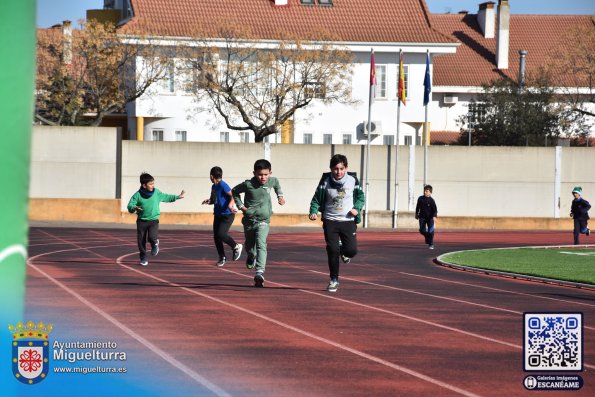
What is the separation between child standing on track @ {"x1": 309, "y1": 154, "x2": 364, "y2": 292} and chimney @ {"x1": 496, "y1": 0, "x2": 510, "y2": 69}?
54583mm

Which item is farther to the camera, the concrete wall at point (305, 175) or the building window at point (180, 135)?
the building window at point (180, 135)

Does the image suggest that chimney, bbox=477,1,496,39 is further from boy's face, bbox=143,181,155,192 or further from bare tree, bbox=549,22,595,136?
boy's face, bbox=143,181,155,192

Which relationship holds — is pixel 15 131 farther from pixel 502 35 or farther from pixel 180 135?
pixel 502 35

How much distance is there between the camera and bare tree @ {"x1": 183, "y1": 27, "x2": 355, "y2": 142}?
157 feet

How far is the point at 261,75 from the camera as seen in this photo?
48.7m

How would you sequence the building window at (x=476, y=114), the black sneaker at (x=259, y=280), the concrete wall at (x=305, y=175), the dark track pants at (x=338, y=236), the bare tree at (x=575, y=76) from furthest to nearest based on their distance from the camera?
the building window at (x=476, y=114), the bare tree at (x=575, y=76), the concrete wall at (x=305, y=175), the black sneaker at (x=259, y=280), the dark track pants at (x=338, y=236)

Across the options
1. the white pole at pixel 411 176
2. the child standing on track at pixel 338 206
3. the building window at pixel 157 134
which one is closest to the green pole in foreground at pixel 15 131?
the child standing on track at pixel 338 206

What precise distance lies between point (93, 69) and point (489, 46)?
99.0 feet

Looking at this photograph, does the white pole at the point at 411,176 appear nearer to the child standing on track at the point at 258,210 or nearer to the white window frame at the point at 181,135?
the white window frame at the point at 181,135

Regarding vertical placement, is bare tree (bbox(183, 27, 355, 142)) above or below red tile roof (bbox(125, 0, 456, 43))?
below

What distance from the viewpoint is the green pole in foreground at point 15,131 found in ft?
9.50

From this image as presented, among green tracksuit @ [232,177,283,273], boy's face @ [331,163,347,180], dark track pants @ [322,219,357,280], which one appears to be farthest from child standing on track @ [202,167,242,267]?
boy's face @ [331,163,347,180]

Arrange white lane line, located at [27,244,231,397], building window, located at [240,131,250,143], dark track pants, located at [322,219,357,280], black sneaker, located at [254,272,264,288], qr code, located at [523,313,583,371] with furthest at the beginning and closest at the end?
1. building window, located at [240,131,250,143]
2. black sneaker, located at [254,272,264,288]
3. dark track pants, located at [322,219,357,280]
4. white lane line, located at [27,244,231,397]
5. qr code, located at [523,313,583,371]

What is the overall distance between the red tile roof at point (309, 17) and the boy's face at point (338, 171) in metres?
36.3
